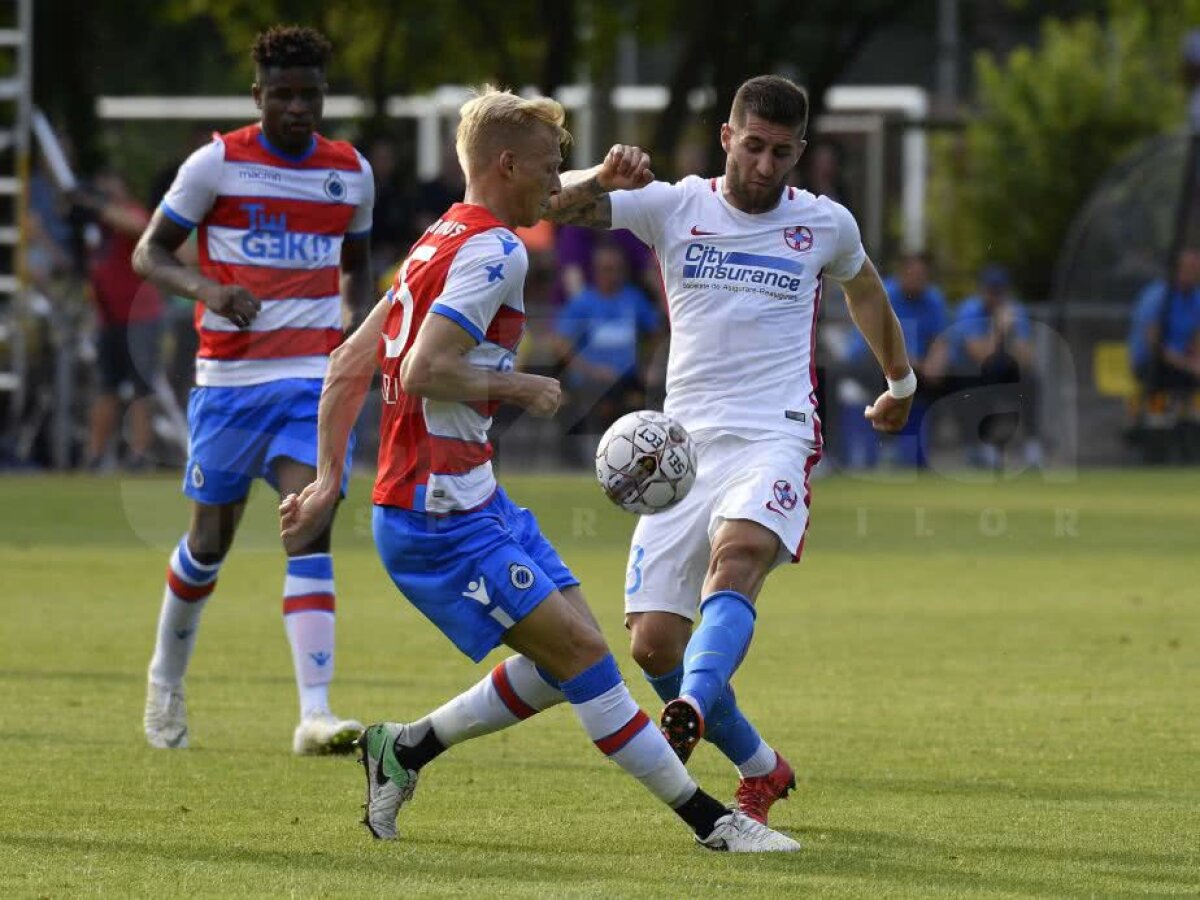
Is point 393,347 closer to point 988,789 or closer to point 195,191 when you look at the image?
point 988,789

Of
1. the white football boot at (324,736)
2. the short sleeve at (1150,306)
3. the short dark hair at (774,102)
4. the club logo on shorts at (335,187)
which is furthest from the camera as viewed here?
the short sleeve at (1150,306)

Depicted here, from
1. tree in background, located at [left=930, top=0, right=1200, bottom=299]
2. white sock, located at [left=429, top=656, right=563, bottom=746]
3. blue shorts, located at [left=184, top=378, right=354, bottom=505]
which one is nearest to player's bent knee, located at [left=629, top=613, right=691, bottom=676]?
white sock, located at [left=429, top=656, right=563, bottom=746]

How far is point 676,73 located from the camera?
→ 28.0m

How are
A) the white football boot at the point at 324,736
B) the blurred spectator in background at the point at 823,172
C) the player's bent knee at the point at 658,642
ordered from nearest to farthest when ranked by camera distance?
the player's bent knee at the point at 658,642 → the white football boot at the point at 324,736 → the blurred spectator in background at the point at 823,172

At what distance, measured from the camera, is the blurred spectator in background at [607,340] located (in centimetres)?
2208

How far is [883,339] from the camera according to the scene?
308 inches

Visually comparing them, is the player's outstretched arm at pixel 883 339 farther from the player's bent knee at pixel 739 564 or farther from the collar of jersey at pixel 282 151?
the collar of jersey at pixel 282 151

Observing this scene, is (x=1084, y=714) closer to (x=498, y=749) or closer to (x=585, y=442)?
(x=498, y=749)

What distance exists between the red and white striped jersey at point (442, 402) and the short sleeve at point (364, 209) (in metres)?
2.78

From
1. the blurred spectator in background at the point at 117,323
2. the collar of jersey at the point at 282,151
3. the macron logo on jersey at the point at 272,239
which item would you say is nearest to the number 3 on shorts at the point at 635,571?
the macron logo on jersey at the point at 272,239

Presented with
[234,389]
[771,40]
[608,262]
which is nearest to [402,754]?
[234,389]

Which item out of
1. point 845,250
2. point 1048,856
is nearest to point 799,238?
point 845,250

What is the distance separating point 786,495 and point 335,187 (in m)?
2.62

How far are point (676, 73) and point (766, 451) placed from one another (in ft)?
68.9
